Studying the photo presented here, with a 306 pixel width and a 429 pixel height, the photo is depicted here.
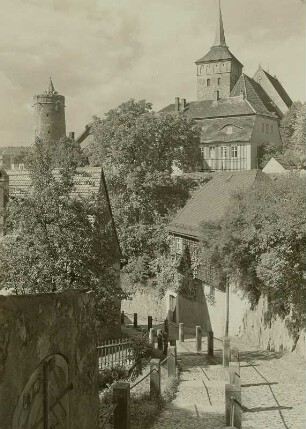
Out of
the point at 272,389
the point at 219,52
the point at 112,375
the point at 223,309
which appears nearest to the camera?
the point at 272,389

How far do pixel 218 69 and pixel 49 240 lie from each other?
77139 millimetres

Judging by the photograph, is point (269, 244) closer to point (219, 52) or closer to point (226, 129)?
point (226, 129)

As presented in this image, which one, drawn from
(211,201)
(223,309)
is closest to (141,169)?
(211,201)

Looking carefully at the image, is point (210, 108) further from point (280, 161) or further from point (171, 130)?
point (171, 130)

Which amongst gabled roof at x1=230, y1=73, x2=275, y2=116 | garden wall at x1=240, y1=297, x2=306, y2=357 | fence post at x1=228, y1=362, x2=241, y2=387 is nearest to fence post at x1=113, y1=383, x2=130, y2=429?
fence post at x1=228, y1=362, x2=241, y2=387

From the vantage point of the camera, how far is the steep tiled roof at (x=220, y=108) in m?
64.5

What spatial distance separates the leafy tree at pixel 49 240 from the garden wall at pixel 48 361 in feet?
20.6

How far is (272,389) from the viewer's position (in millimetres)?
13805

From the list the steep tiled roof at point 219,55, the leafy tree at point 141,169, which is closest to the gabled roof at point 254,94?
the steep tiled roof at point 219,55

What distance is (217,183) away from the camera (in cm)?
2827

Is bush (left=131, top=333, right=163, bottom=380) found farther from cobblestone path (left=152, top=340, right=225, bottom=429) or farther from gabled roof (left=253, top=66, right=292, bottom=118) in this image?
gabled roof (left=253, top=66, right=292, bottom=118)

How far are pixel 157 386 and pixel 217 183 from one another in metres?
16.6

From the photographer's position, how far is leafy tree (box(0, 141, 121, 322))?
14.6 meters

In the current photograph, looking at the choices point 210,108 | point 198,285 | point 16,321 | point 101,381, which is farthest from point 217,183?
point 210,108
